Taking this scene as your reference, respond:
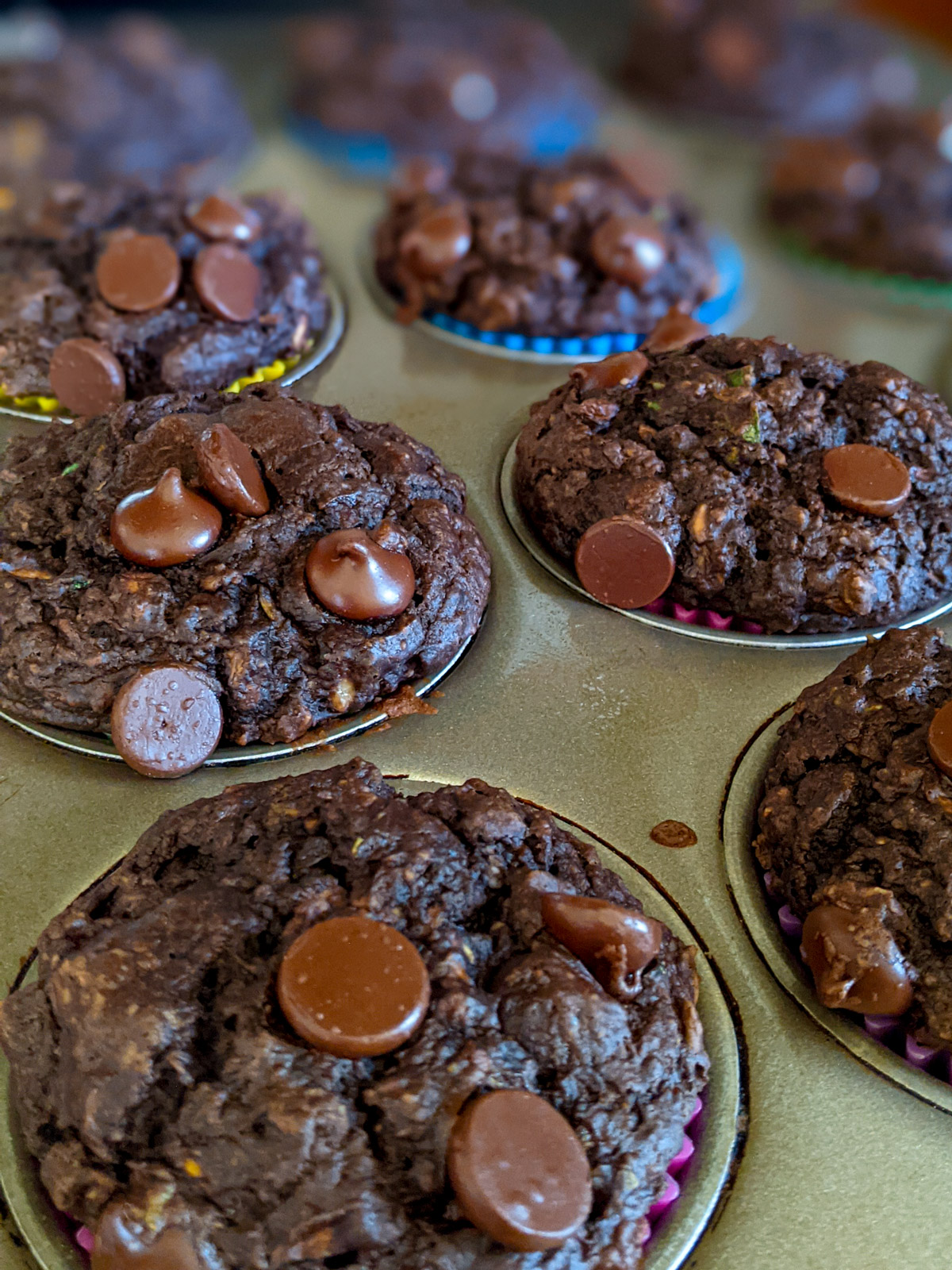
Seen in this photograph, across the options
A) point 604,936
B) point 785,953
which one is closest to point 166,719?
point 604,936

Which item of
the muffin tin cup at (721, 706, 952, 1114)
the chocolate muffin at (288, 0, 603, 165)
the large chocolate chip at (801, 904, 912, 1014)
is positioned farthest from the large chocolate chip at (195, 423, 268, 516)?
the chocolate muffin at (288, 0, 603, 165)

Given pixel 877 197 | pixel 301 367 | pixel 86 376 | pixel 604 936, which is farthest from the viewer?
pixel 877 197

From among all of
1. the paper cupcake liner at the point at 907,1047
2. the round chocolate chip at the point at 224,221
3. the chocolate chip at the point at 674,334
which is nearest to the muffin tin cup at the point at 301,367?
the round chocolate chip at the point at 224,221

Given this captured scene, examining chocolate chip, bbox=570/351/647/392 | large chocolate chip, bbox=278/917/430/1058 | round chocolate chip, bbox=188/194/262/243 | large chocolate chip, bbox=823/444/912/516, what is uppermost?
large chocolate chip, bbox=823/444/912/516

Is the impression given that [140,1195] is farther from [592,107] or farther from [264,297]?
[592,107]

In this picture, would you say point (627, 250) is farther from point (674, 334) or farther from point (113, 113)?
point (113, 113)

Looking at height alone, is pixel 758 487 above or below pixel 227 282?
above

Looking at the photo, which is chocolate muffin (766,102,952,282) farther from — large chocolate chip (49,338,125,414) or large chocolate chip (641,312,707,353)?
large chocolate chip (49,338,125,414)
